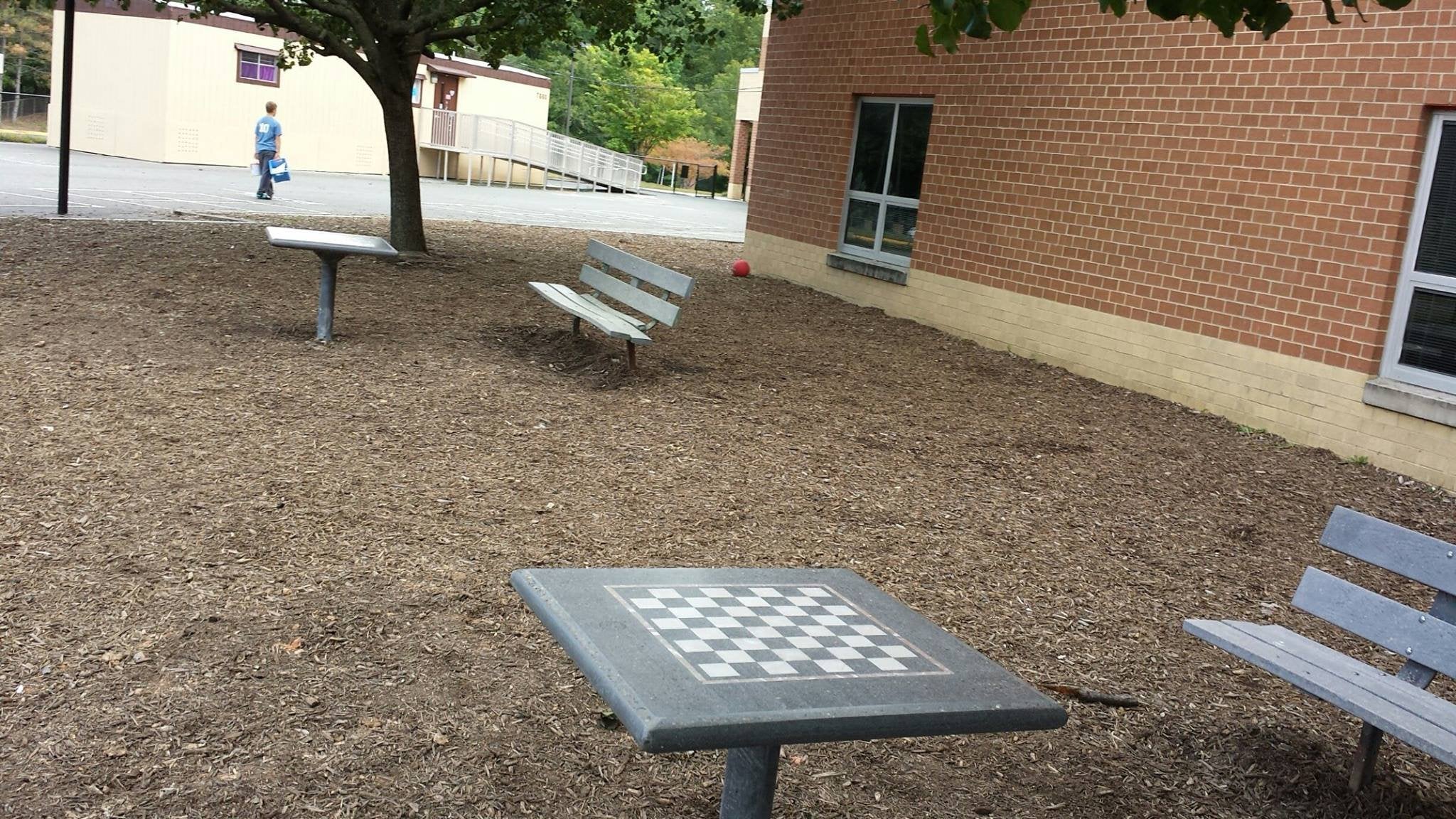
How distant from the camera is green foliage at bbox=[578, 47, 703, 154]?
59344 mm

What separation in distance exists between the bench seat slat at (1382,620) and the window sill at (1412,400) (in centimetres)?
439

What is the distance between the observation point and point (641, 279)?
31.3 ft

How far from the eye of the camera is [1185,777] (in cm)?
389

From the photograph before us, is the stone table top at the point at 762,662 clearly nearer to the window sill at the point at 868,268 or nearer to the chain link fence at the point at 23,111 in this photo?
the window sill at the point at 868,268

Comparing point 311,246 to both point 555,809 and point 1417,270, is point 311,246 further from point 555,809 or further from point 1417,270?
point 1417,270

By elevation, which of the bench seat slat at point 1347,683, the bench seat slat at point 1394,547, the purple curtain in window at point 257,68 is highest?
the purple curtain in window at point 257,68

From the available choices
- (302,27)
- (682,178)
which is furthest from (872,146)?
(682,178)

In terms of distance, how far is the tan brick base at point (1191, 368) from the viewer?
8.12m

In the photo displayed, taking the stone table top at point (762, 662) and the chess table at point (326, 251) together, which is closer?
the stone table top at point (762, 662)

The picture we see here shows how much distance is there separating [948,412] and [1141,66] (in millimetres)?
3659

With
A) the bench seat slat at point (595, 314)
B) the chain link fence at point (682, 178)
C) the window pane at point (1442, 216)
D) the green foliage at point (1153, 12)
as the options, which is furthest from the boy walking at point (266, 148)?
the chain link fence at point (682, 178)

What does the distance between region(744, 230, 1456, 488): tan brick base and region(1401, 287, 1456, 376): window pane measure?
0.36 meters

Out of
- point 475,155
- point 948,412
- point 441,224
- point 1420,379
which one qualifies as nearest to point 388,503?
point 948,412

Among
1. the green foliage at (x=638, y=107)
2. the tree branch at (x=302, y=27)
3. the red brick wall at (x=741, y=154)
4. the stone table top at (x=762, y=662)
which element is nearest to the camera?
the stone table top at (x=762, y=662)
